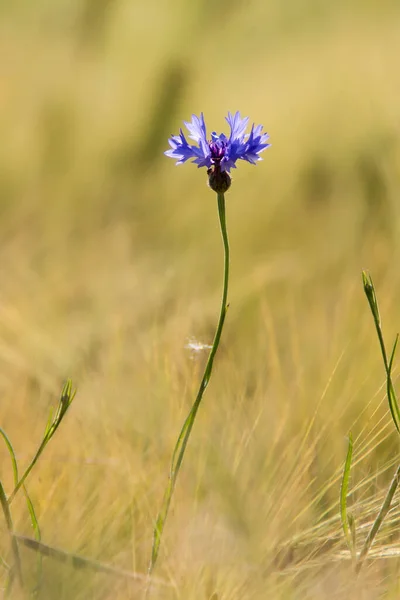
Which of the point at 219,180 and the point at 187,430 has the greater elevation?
the point at 219,180

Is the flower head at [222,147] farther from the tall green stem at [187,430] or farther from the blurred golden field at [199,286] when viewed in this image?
the blurred golden field at [199,286]

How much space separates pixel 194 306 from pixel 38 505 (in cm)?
29

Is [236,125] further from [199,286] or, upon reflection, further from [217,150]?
[199,286]

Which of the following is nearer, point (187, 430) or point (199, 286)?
point (187, 430)

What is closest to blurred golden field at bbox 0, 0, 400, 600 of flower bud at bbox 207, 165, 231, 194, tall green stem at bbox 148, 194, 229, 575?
tall green stem at bbox 148, 194, 229, 575

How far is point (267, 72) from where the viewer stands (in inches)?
66.8

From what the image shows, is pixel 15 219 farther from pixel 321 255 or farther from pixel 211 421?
pixel 211 421

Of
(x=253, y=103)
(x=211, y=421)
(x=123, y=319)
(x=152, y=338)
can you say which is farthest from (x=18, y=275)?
(x=253, y=103)

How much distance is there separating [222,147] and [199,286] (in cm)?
47

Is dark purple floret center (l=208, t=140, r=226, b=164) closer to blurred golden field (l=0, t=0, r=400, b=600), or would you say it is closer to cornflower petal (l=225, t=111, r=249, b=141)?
cornflower petal (l=225, t=111, r=249, b=141)

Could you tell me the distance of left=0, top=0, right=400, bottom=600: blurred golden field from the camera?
1.79 ft

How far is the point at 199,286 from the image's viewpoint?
1.01m

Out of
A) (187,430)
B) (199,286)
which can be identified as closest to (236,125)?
(187,430)

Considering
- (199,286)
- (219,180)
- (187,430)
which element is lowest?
(187,430)
